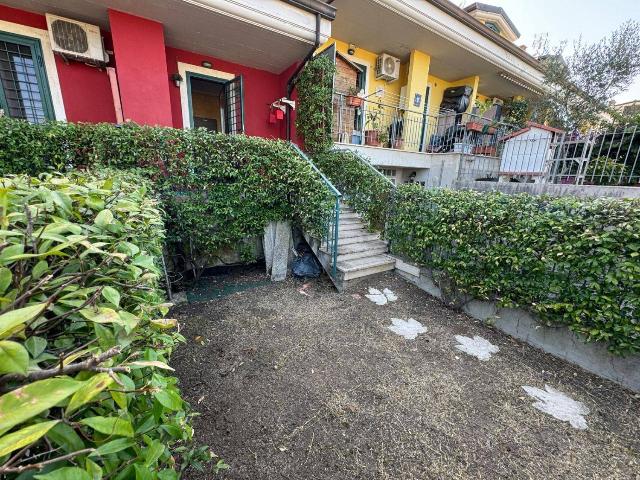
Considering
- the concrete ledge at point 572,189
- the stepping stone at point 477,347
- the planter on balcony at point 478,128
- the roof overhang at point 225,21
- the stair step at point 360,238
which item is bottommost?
the stepping stone at point 477,347

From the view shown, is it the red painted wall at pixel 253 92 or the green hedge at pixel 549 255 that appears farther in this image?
the red painted wall at pixel 253 92

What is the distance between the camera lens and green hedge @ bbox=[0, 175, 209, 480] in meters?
0.40

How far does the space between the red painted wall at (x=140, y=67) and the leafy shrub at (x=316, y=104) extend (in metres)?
2.58

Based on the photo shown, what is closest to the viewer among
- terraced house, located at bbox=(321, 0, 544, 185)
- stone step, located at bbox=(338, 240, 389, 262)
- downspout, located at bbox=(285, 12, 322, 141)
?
stone step, located at bbox=(338, 240, 389, 262)

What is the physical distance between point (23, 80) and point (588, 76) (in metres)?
14.0

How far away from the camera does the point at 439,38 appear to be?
6711mm

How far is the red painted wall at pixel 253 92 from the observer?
5504mm

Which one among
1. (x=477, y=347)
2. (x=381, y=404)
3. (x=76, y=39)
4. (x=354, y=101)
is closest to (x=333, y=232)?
(x=477, y=347)

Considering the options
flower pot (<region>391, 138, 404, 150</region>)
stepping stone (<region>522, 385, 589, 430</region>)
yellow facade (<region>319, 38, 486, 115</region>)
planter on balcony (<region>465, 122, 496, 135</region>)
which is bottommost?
stepping stone (<region>522, 385, 589, 430</region>)

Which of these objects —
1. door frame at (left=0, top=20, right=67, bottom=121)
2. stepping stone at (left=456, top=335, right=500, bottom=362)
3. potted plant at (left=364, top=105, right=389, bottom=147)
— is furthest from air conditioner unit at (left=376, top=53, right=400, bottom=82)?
stepping stone at (left=456, top=335, right=500, bottom=362)

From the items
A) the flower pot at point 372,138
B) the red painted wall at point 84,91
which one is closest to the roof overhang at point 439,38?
the flower pot at point 372,138

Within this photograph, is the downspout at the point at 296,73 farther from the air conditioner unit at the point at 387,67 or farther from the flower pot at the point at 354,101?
the air conditioner unit at the point at 387,67

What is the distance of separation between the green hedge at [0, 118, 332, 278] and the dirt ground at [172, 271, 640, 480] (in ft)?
4.37

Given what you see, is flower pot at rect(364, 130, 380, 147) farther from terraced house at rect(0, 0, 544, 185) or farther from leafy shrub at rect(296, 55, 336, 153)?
leafy shrub at rect(296, 55, 336, 153)
